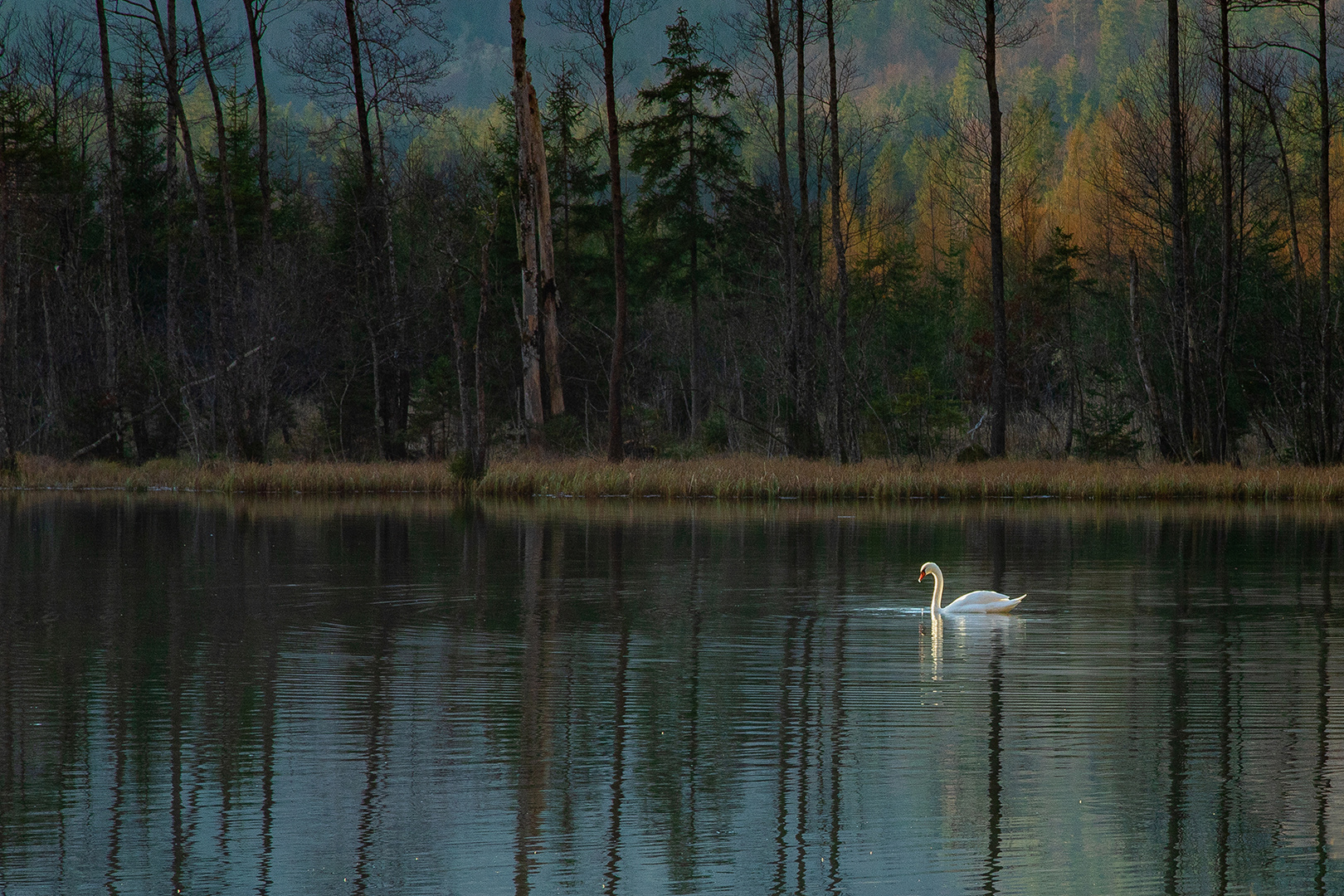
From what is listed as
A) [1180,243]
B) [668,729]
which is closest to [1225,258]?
[1180,243]

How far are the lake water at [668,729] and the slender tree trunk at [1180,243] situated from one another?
52.0 ft

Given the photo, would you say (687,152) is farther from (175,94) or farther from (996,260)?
(175,94)

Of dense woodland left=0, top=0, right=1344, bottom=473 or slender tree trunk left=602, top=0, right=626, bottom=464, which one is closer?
dense woodland left=0, top=0, right=1344, bottom=473

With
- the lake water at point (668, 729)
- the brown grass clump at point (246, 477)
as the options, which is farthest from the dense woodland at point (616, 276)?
the lake water at point (668, 729)

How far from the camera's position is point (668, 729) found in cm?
876

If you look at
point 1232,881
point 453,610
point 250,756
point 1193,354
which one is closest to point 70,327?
point 1193,354

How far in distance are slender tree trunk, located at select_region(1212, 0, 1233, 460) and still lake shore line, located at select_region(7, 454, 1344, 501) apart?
169cm

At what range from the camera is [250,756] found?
8.08 m

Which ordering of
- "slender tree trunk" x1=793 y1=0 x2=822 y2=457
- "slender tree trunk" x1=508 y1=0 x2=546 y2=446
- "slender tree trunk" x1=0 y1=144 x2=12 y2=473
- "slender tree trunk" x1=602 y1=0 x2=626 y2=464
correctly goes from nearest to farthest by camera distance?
"slender tree trunk" x1=508 y1=0 x2=546 y2=446, "slender tree trunk" x1=602 y1=0 x2=626 y2=464, "slender tree trunk" x1=0 y1=144 x2=12 y2=473, "slender tree trunk" x1=793 y1=0 x2=822 y2=457

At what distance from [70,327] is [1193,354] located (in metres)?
31.6

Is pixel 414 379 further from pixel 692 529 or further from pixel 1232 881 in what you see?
pixel 1232 881

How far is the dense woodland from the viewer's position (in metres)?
35.6

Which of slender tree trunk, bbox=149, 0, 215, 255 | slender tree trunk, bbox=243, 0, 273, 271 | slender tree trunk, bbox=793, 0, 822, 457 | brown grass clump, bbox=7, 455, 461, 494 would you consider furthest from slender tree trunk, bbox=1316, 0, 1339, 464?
slender tree trunk, bbox=149, 0, 215, 255

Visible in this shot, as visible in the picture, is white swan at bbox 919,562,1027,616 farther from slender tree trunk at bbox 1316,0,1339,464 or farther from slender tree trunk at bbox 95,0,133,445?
slender tree trunk at bbox 95,0,133,445
